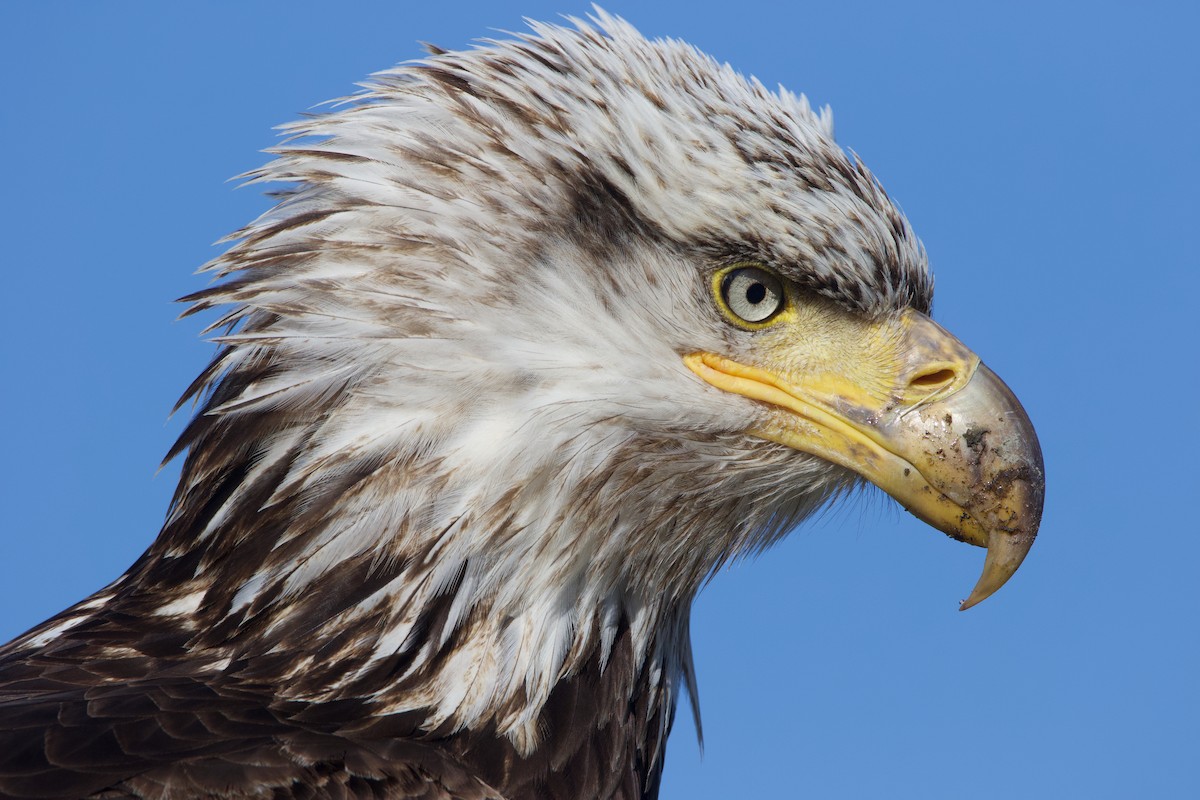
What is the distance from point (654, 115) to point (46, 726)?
7.48ft

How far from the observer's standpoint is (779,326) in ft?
13.9

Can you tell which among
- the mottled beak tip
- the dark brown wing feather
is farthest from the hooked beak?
the dark brown wing feather

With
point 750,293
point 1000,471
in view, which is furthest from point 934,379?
point 750,293

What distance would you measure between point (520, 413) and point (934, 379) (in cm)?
121

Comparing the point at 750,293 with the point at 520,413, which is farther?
the point at 750,293

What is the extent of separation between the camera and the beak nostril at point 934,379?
423 cm

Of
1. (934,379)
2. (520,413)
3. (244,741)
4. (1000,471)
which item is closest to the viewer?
(244,741)

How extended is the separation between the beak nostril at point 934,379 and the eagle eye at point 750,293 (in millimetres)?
457

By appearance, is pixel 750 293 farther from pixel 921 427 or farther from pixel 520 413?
pixel 520 413

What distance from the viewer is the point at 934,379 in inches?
167

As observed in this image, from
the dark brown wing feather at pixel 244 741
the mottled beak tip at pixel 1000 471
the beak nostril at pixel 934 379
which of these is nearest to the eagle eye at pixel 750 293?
the beak nostril at pixel 934 379

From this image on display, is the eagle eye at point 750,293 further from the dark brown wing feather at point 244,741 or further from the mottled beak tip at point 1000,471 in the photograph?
the dark brown wing feather at point 244,741

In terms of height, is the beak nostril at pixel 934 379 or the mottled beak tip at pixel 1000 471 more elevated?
the beak nostril at pixel 934 379

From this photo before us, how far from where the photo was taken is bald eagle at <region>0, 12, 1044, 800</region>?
3.96m
